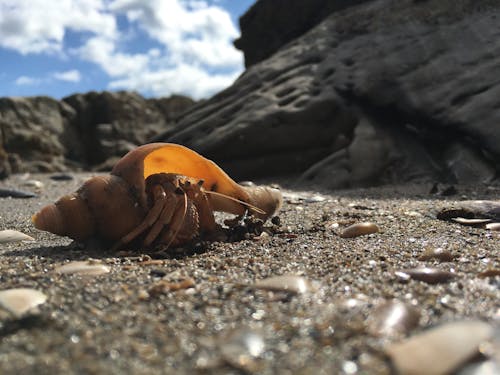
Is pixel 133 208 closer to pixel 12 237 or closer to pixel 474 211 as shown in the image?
pixel 12 237

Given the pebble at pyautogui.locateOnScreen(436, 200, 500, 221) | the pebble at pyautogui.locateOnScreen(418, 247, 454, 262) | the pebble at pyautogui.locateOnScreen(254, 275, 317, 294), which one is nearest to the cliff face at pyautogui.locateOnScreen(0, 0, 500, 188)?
the pebble at pyautogui.locateOnScreen(436, 200, 500, 221)

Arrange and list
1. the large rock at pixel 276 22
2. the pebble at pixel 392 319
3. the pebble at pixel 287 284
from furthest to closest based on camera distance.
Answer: the large rock at pixel 276 22
the pebble at pixel 287 284
the pebble at pixel 392 319

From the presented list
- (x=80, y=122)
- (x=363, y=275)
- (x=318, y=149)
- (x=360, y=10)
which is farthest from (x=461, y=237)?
(x=80, y=122)

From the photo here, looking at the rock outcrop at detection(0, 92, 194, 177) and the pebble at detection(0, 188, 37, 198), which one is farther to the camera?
the rock outcrop at detection(0, 92, 194, 177)

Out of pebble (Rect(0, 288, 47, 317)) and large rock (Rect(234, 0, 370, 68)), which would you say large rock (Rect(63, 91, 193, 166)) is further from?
pebble (Rect(0, 288, 47, 317))

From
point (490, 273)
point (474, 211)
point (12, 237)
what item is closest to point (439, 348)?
point (490, 273)

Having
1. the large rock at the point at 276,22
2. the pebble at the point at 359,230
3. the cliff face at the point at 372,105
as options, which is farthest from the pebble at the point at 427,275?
the large rock at the point at 276,22

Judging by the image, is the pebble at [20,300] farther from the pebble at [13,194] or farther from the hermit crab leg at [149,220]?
the pebble at [13,194]
